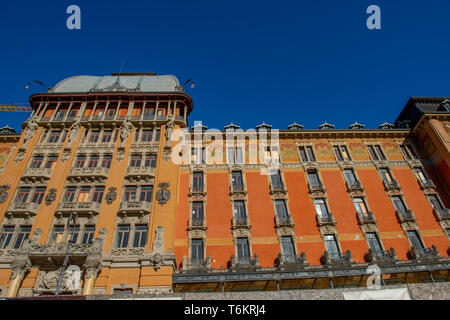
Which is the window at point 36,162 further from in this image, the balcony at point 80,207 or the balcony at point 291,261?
the balcony at point 291,261

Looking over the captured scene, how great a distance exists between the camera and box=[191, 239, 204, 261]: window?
77.9ft

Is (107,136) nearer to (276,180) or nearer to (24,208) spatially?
(24,208)

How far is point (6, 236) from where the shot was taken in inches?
925

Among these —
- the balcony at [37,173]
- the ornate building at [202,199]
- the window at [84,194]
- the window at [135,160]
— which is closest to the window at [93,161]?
the ornate building at [202,199]

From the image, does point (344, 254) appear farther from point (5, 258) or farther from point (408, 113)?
point (5, 258)

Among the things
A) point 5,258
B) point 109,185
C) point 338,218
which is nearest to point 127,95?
point 109,185

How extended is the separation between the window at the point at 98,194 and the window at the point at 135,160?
380 cm

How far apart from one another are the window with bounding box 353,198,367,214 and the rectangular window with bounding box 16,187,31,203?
105 feet

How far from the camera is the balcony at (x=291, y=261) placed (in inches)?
879

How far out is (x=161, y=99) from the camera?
33.2 m
